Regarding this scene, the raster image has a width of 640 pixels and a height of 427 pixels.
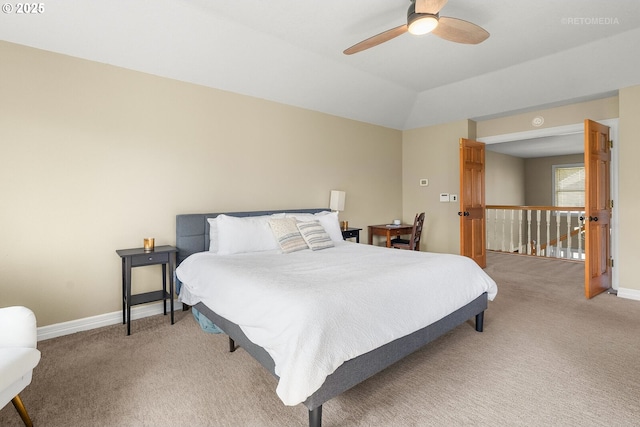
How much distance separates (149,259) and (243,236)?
886mm

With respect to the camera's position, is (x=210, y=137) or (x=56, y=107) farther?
(x=210, y=137)

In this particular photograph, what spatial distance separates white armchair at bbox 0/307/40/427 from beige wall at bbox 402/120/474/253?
17.7 ft

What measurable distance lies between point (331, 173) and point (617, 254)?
384 centimetres

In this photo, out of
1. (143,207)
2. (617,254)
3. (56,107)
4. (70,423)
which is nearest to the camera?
(70,423)

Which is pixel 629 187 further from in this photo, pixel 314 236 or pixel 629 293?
pixel 314 236

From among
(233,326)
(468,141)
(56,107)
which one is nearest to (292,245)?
(233,326)

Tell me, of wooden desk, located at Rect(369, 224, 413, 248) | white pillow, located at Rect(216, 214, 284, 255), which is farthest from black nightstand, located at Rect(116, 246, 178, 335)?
wooden desk, located at Rect(369, 224, 413, 248)

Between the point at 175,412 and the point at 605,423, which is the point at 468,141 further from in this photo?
the point at 175,412

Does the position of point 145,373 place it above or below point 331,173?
below

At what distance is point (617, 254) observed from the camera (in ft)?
13.1

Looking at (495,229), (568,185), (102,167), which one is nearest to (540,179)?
(568,185)

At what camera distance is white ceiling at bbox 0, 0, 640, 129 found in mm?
2752

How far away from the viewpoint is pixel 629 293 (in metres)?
3.81

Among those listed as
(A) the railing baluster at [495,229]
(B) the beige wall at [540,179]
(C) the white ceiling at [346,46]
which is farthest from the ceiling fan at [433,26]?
(B) the beige wall at [540,179]
